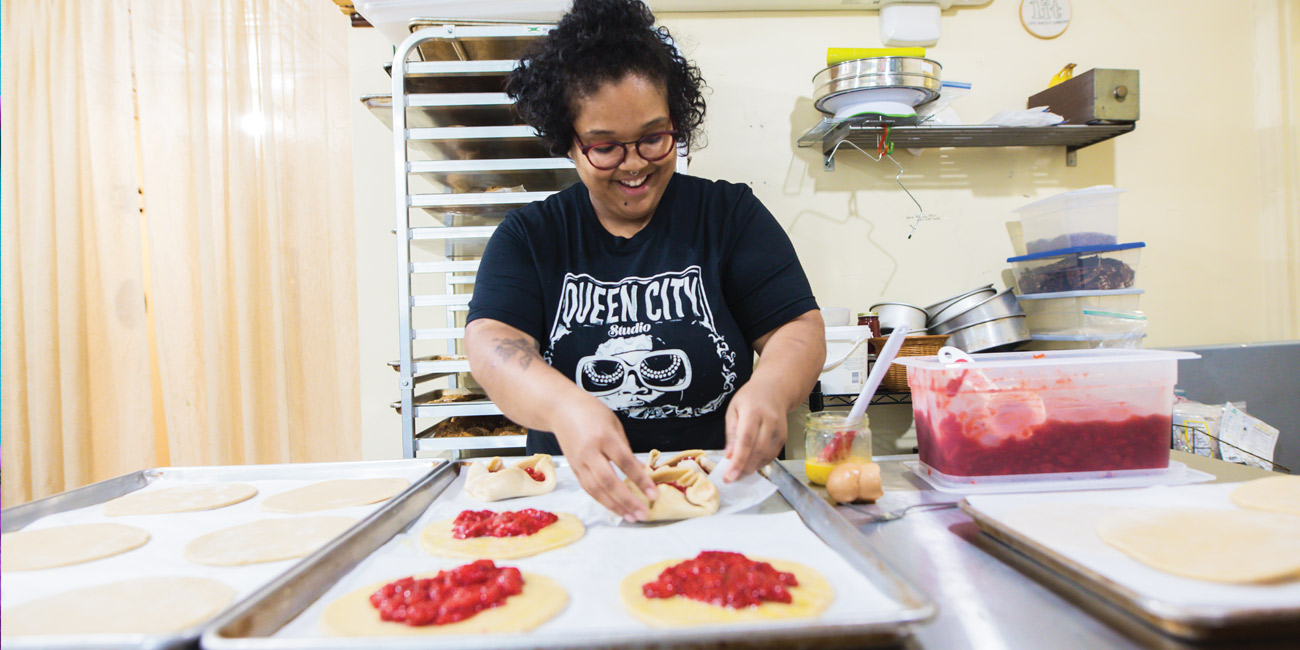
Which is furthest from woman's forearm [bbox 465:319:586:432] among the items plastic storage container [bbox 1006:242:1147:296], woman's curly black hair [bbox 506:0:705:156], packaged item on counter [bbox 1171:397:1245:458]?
plastic storage container [bbox 1006:242:1147:296]

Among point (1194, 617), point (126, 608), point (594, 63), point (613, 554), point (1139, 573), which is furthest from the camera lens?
point (594, 63)

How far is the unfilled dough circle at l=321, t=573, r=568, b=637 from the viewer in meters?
0.64

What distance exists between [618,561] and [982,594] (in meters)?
0.45

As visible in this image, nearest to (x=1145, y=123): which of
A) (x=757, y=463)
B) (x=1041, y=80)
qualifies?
(x=1041, y=80)

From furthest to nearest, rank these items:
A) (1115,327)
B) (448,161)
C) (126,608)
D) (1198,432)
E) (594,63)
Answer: (1115,327), (448,161), (1198,432), (594,63), (126,608)

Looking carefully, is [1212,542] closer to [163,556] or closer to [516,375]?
[516,375]

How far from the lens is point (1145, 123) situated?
2863 millimetres

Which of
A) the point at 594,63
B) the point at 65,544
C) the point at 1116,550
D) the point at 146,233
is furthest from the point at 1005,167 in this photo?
the point at 146,233

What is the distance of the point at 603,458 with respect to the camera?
35.3 inches

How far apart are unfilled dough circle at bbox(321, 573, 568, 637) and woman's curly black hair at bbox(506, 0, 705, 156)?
94cm

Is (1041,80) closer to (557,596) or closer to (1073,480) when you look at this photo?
(1073,480)

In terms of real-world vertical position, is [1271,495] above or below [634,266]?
below

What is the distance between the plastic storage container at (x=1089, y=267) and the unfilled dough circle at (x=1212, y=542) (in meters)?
1.91

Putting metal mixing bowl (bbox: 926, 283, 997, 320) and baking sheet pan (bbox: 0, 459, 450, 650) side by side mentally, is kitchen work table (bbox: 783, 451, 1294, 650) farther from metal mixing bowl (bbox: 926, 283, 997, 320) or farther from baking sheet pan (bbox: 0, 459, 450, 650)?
metal mixing bowl (bbox: 926, 283, 997, 320)
